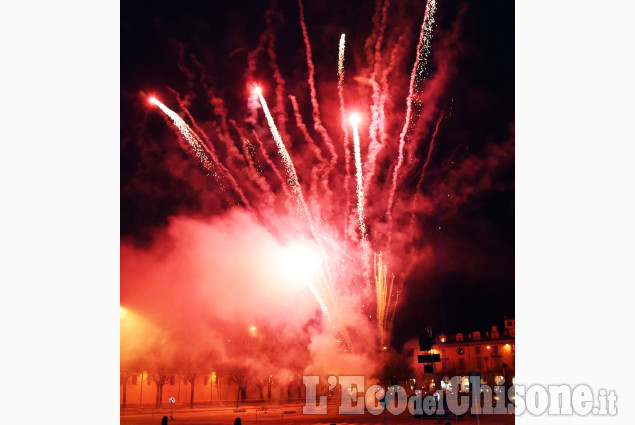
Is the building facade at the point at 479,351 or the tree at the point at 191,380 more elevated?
the tree at the point at 191,380

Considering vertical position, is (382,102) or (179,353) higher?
(382,102)

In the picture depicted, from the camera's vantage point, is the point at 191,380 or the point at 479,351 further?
the point at 479,351

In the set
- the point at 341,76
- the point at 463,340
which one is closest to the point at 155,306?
the point at 341,76

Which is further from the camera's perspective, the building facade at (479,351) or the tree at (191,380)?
the building facade at (479,351)

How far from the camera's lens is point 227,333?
26.3 m

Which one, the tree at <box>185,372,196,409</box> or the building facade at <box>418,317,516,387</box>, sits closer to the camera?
the tree at <box>185,372,196,409</box>

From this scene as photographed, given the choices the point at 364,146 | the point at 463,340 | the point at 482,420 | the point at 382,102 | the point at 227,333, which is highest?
the point at 382,102

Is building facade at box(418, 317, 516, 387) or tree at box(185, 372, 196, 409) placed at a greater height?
tree at box(185, 372, 196, 409)

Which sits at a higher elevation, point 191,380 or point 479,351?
point 191,380

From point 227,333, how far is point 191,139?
507 inches

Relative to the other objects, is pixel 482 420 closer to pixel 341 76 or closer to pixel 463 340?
pixel 341 76
